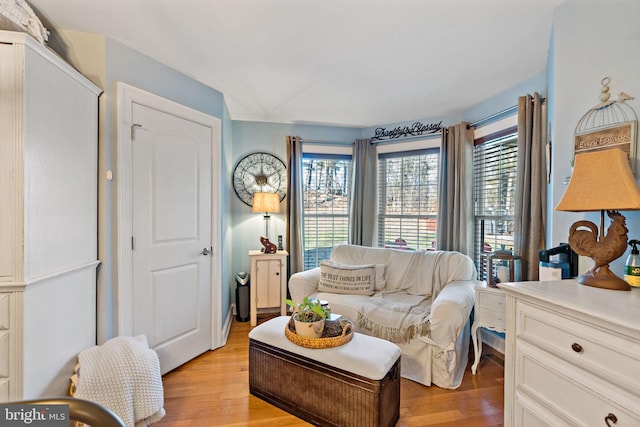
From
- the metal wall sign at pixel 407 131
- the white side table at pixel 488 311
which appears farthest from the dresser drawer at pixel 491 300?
the metal wall sign at pixel 407 131

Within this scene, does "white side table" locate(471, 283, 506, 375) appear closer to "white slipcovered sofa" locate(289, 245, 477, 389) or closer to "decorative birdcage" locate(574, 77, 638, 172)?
"white slipcovered sofa" locate(289, 245, 477, 389)

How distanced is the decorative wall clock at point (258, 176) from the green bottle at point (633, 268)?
3.04m

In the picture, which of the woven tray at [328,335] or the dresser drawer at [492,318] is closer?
the woven tray at [328,335]

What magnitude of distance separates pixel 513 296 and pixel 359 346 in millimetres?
878

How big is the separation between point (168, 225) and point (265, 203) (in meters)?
1.21

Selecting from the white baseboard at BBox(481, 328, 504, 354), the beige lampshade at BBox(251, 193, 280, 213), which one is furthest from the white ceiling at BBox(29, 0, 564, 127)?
the white baseboard at BBox(481, 328, 504, 354)

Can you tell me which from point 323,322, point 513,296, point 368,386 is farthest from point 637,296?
point 323,322

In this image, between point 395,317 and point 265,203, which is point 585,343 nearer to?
point 395,317

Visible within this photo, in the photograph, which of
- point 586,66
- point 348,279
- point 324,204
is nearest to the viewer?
point 586,66

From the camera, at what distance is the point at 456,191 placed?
300cm

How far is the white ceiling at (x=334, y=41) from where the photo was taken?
156cm

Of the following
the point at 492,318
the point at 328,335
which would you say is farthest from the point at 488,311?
the point at 328,335

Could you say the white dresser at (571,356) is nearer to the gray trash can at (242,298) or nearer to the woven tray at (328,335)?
the woven tray at (328,335)

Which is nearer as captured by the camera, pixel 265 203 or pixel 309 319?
pixel 309 319
